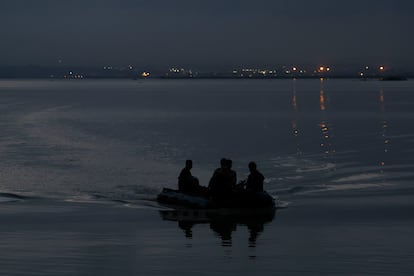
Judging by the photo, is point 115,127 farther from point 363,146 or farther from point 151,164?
point 151,164

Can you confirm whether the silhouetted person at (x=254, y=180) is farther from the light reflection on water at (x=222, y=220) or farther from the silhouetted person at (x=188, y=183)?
the silhouetted person at (x=188, y=183)

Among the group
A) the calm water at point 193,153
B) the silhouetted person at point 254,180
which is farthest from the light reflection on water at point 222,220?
the calm water at point 193,153

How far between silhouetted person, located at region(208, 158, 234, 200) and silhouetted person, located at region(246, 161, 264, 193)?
55 centimetres

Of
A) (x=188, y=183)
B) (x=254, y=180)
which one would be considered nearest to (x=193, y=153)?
(x=188, y=183)

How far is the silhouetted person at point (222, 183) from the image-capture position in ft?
83.4

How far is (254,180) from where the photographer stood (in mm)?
25766

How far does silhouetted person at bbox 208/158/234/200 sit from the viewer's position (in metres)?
25.4

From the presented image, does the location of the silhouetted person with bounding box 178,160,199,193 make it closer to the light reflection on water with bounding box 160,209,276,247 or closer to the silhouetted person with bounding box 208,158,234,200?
the light reflection on water with bounding box 160,209,276,247

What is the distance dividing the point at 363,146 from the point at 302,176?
18.0 m

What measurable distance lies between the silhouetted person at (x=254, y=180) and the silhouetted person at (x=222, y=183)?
553 millimetres

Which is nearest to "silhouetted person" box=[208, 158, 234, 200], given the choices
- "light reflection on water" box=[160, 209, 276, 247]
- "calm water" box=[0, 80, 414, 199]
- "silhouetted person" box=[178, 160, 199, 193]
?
"light reflection on water" box=[160, 209, 276, 247]

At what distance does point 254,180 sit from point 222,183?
1.00m

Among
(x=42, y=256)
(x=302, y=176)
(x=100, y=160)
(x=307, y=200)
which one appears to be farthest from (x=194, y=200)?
(x=100, y=160)

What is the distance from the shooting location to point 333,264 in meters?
18.4
